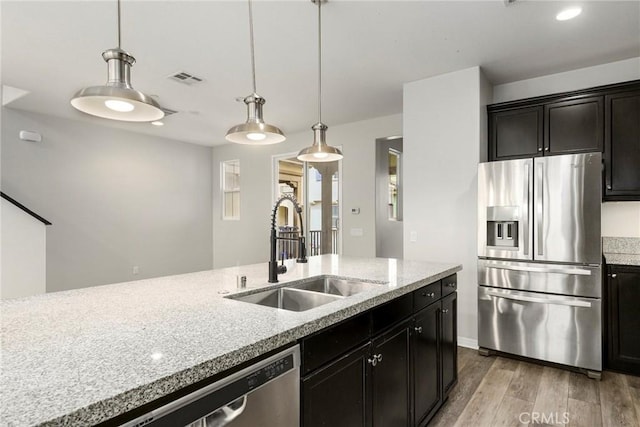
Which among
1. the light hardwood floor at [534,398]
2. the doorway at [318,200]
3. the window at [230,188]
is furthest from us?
the window at [230,188]

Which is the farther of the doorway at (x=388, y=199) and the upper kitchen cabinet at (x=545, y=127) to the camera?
the doorway at (x=388, y=199)

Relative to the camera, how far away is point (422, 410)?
205 centimetres

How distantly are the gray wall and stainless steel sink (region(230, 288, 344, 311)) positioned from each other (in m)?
4.71

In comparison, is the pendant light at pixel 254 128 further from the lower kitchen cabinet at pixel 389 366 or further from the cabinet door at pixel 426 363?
the cabinet door at pixel 426 363

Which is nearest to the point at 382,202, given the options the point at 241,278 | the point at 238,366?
the point at 241,278

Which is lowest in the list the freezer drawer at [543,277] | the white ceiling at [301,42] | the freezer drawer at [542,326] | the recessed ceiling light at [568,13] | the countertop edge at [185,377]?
the freezer drawer at [542,326]

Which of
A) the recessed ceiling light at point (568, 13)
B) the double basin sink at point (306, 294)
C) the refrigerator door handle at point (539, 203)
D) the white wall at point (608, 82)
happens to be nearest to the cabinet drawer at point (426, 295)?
the double basin sink at point (306, 294)

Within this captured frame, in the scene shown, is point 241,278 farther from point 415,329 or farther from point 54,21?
point 54,21

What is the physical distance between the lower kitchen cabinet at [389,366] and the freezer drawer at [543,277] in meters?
0.92

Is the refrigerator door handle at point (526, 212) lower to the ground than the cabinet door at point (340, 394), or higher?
higher

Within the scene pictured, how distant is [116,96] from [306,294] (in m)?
1.25

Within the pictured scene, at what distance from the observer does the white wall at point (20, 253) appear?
385cm

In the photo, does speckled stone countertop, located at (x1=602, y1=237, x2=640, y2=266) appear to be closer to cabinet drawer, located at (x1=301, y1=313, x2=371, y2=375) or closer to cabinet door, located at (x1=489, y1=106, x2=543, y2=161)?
cabinet door, located at (x1=489, y1=106, x2=543, y2=161)

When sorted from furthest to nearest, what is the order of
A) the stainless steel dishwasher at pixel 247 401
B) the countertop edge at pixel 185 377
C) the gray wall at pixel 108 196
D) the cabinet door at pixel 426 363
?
the gray wall at pixel 108 196, the cabinet door at pixel 426 363, the stainless steel dishwasher at pixel 247 401, the countertop edge at pixel 185 377
